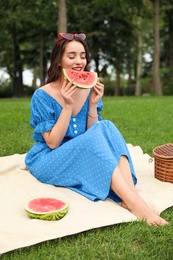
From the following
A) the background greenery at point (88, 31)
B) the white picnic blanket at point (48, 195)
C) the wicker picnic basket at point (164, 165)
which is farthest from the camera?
the background greenery at point (88, 31)

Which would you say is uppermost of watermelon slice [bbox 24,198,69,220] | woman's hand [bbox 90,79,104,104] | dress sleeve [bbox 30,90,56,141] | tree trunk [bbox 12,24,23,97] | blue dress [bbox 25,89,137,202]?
woman's hand [bbox 90,79,104,104]

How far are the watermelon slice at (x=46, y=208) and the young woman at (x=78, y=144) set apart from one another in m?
0.33

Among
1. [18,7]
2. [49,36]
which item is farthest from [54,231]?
[49,36]

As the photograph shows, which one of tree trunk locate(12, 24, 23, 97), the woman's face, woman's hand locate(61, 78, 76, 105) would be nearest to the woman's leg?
woman's hand locate(61, 78, 76, 105)

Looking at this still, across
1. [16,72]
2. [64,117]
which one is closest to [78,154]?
[64,117]

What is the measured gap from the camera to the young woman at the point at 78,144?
9.34 ft

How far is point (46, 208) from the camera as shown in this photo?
2.71m

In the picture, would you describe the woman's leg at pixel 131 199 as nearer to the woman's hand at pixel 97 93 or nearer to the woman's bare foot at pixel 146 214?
the woman's bare foot at pixel 146 214

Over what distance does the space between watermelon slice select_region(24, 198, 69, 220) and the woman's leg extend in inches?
15.8

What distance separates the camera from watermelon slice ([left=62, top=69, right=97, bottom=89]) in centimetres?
311

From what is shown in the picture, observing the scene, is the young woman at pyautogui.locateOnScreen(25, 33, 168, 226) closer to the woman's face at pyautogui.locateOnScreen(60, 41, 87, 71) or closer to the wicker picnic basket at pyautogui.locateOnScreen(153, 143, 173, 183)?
the woman's face at pyautogui.locateOnScreen(60, 41, 87, 71)

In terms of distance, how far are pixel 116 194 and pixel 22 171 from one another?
1114 millimetres

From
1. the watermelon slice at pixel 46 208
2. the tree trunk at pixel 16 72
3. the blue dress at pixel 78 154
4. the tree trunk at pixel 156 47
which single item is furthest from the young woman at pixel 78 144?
the tree trunk at pixel 16 72

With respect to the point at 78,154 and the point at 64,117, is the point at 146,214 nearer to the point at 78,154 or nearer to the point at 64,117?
the point at 78,154
